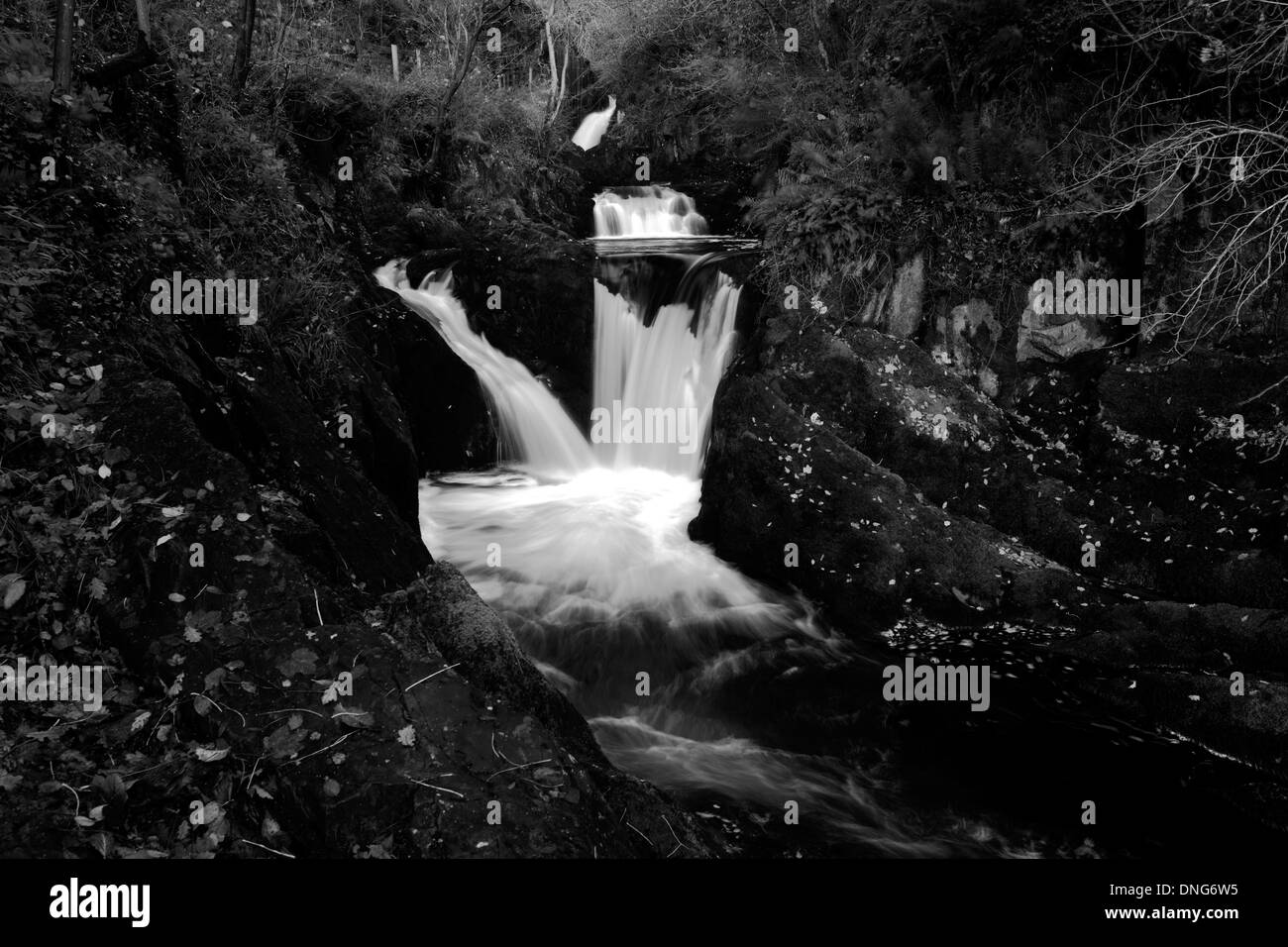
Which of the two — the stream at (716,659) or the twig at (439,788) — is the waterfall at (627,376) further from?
the twig at (439,788)

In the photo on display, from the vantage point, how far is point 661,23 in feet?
58.3

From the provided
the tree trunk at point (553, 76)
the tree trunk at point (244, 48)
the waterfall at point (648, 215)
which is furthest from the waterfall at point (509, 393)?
the tree trunk at point (553, 76)

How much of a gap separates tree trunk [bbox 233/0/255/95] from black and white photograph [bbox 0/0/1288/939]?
5 centimetres

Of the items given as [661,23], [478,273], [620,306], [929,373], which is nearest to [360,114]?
[478,273]

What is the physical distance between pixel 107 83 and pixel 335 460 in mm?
4371
